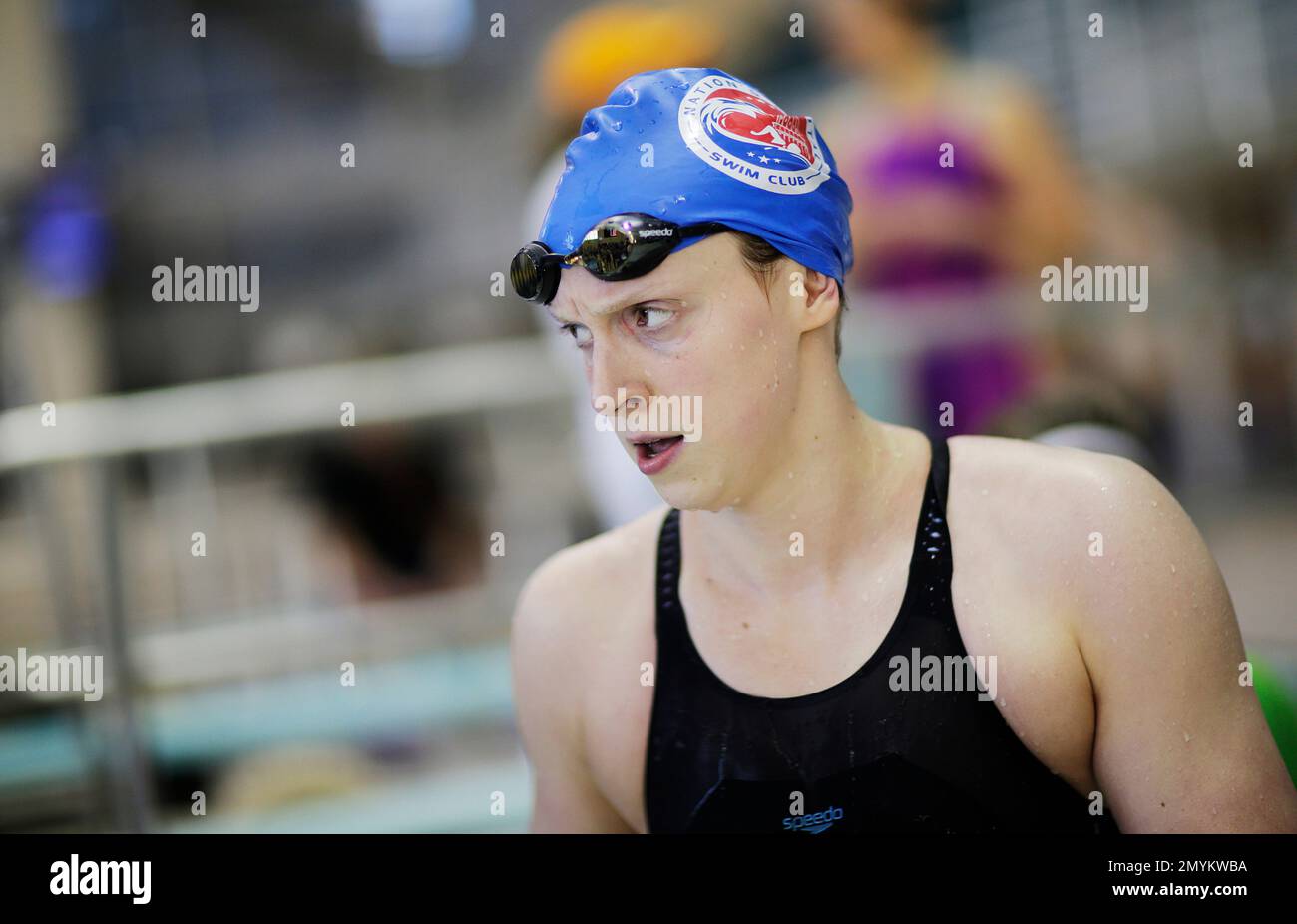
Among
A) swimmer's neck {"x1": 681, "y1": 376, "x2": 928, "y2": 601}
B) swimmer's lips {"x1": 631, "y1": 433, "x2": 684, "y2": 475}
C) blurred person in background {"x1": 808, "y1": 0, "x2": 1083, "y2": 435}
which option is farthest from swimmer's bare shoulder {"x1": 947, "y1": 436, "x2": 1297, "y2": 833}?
blurred person in background {"x1": 808, "y1": 0, "x2": 1083, "y2": 435}

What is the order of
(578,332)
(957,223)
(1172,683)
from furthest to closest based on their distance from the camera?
1. (957,223)
2. (578,332)
3. (1172,683)

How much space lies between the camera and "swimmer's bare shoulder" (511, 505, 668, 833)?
1.52 m

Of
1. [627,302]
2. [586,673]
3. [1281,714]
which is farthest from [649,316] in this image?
[1281,714]

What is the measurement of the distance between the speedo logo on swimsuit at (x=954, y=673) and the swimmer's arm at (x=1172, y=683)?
0.37 ft

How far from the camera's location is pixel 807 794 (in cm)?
135

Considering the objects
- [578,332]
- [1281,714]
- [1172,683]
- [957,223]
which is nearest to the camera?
[1172,683]

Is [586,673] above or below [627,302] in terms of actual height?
below

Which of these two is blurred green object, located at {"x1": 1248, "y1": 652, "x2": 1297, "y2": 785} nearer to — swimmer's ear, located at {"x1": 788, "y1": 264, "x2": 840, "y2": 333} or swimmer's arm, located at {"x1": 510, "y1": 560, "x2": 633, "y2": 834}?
swimmer's ear, located at {"x1": 788, "y1": 264, "x2": 840, "y2": 333}

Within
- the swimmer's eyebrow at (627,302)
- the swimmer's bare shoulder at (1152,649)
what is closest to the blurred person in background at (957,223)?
the swimmer's bare shoulder at (1152,649)

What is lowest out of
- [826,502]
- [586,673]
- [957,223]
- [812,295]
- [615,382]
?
[586,673]

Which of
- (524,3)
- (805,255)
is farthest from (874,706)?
(524,3)

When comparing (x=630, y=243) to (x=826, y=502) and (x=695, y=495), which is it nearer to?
(x=695, y=495)

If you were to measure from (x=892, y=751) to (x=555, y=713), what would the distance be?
1.67ft

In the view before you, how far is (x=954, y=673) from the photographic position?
1.29 m
